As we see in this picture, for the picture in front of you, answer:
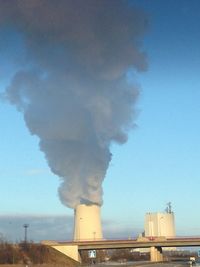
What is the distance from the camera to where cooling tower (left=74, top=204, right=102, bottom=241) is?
493 feet

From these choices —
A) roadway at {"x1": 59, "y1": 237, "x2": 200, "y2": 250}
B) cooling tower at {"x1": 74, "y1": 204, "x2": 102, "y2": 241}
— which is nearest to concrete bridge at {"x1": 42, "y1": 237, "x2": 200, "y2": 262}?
roadway at {"x1": 59, "y1": 237, "x2": 200, "y2": 250}

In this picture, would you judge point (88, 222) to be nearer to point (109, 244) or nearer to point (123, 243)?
point (109, 244)

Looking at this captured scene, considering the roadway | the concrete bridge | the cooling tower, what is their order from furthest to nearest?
the cooling tower
the roadway
the concrete bridge

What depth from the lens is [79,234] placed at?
15375cm

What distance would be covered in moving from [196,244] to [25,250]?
161ft

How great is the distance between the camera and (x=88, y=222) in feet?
497

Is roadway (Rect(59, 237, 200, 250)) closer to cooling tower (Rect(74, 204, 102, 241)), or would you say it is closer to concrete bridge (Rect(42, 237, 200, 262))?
concrete bridge (Rect(42, 237, 200, 262))

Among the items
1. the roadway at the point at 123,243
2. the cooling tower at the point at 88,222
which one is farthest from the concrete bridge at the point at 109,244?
the cooling tower at the point at 88,222

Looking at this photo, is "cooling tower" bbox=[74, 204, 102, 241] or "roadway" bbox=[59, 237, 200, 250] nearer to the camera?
"roadway" bbox=[59, 237, 200, 250]

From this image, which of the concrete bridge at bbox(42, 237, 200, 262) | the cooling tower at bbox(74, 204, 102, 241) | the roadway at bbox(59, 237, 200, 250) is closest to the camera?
the concrete bridge at bbox(42, 237, 200, 262)

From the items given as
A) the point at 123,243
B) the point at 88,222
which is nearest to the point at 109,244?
the point at 123,243

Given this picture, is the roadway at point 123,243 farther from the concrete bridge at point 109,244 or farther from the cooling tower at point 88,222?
Answer: the cooling tower at point 88,222

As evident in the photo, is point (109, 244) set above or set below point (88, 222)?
below

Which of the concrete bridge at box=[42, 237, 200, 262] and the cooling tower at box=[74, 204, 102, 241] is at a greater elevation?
the cooling tower at box=[74, 204, 102, 241]
